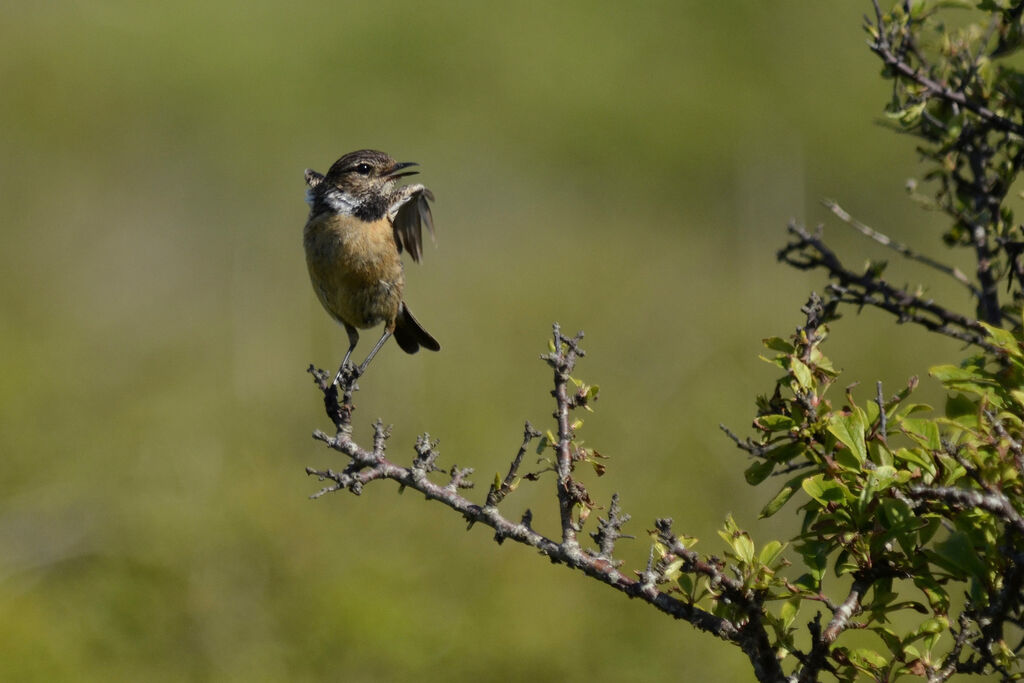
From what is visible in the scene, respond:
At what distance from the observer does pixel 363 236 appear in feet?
15.4

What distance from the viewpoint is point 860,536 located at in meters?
2.28

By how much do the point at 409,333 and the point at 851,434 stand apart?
304 cm

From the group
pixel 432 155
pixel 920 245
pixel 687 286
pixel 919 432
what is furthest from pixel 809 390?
pixel 432 155

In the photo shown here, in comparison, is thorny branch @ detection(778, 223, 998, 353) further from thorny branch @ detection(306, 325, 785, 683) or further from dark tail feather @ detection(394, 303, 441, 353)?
dark tail feather @ detection(394, 303, 441, 353)

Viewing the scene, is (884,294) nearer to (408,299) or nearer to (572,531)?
(572,531)

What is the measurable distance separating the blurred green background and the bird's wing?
1.79 metres

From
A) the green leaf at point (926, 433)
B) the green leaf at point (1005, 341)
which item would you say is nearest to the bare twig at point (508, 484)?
the green leaf at point (926, 433)

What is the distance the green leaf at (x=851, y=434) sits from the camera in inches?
89.9

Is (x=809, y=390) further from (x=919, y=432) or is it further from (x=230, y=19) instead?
(x=230, y=19)

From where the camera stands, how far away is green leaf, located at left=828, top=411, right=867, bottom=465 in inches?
89.9

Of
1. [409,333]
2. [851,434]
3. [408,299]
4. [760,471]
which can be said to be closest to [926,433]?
[851,434]

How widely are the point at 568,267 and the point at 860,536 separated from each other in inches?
393

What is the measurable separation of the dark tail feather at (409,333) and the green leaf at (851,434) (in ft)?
9.16

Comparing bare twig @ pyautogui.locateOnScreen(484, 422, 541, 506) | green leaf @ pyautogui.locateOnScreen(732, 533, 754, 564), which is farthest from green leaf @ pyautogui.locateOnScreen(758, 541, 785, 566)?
bare twig @ pyautogui.locateOnScreen(484, 422, 541, 506)
